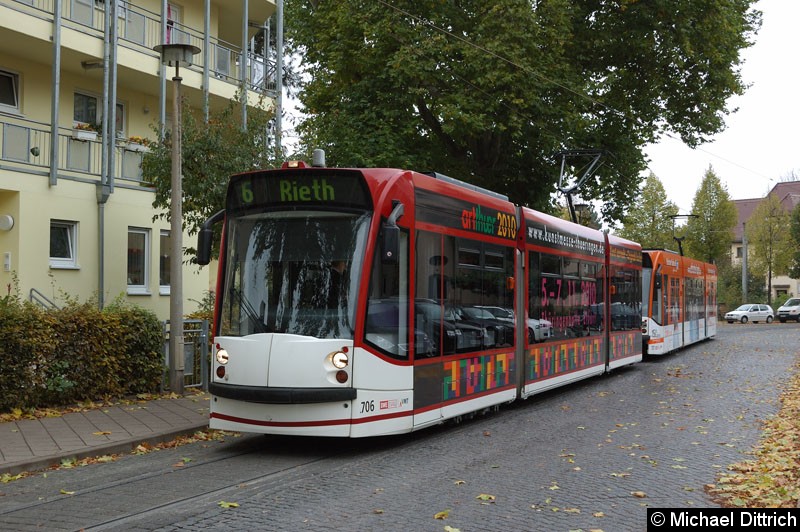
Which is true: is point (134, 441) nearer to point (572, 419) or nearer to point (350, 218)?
point (350, 218)

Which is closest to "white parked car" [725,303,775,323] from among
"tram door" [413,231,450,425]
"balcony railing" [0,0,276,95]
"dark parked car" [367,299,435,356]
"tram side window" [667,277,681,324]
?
"tram side window" [667,277,681,324]

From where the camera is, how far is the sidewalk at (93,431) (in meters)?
8.66

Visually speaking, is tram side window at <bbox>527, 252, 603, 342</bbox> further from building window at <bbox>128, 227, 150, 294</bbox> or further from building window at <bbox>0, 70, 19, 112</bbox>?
building window at <bbox>0, 70, 19, 112</bbox>

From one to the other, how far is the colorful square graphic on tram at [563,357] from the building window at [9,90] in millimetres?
13406

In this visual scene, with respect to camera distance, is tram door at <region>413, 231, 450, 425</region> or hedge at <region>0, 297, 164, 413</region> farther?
hedge at <region>0, 297, 164, 413</region>

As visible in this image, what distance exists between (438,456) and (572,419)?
11.8 feet

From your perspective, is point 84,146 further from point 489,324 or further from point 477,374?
point 477,374

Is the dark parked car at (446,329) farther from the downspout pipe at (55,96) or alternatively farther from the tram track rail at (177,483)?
the downspout pipe at (55,96)

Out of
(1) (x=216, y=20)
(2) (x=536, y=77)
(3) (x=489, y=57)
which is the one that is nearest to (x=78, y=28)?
(1) (x=216, y=20)

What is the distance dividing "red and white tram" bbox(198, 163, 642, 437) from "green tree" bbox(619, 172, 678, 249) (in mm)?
54252

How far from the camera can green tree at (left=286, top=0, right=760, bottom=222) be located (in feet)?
71.9

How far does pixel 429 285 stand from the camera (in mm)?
10008

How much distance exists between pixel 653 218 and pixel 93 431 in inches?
2308

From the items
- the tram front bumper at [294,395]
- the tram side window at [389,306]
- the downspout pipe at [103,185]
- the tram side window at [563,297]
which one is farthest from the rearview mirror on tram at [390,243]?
the downspout pipe at [103,185]
